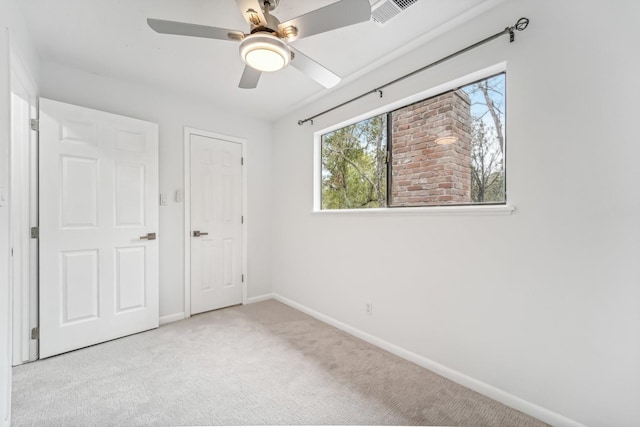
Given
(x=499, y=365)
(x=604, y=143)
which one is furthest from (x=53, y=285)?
(x=604, y=143)

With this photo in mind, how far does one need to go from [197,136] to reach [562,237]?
11.3 ft

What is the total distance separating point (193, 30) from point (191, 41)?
0.80 m

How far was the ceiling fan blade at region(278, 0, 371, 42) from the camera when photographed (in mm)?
1313

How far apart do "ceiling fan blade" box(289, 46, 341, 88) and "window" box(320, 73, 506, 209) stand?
859 millimetres

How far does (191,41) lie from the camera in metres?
2.17

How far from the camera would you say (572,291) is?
1517mm

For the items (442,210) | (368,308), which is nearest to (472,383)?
(368,308)

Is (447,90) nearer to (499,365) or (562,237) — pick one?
(562,237)

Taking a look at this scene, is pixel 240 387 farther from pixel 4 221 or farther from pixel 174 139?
pixel 174 139

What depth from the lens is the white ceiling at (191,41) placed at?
182 centimetres

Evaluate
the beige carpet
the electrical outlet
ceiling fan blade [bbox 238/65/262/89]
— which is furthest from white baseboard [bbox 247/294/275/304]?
ceiling fan blade [bbox 238/65/262/89]

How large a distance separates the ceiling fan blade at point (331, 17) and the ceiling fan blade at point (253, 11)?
0.10m

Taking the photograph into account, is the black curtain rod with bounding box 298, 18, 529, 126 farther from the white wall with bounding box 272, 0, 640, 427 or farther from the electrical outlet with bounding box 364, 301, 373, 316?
the electrical outlet with bounding box 364, 301, 373, 316

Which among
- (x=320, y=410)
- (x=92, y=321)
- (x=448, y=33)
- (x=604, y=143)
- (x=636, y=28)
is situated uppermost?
(x=448, y=33)
